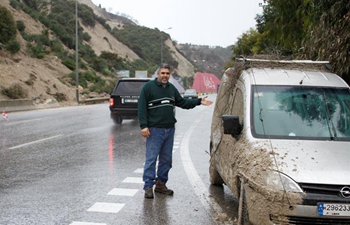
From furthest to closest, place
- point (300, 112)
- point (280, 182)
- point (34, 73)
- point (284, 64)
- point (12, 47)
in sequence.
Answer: point (12, 47)
point (34, 73)
point (284, 64)
point (300, 112)
point (280, 182)

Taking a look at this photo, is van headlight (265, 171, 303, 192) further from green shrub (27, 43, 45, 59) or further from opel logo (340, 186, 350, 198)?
green shrub (27, 43, 45, 59)

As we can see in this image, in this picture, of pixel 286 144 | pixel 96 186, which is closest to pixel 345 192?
pixel 286 144

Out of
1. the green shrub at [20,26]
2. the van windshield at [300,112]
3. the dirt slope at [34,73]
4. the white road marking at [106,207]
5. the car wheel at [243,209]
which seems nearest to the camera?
the car wheel at [243,209]

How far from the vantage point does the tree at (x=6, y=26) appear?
38372 millimetres

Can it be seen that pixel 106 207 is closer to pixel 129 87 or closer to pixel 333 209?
pixel 333 209

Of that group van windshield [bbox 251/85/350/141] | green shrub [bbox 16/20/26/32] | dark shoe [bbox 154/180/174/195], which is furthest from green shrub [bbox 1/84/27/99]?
van windshield [bbox 251/85/350/141]

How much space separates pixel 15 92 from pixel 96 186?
25842mm

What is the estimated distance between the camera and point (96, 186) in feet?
24.1

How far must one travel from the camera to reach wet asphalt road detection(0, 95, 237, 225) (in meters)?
5.69

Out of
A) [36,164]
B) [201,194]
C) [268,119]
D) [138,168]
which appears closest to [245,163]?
[268,119]

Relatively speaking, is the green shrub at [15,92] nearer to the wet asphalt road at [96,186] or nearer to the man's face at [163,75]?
the wet asphalt road at [96,186]

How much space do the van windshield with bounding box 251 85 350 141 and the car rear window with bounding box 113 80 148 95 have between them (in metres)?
13.2

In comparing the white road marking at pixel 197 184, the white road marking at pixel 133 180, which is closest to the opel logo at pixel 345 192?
the white road marking at pixel 197 184

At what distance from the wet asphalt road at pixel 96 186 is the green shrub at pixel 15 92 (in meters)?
18.8
